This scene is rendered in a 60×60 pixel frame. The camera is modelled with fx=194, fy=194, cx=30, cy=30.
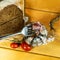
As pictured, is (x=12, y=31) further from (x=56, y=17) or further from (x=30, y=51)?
(x=56, y=17)

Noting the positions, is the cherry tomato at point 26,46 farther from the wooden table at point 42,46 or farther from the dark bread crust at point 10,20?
the dark bread crust at point 10,20

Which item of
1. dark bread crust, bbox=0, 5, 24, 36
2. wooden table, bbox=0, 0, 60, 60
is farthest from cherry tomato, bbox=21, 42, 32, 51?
dark bread crust, bbox=0, 5, 24, 36

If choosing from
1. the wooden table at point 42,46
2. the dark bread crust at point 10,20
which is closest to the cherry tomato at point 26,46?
the wooden table at point 42,46

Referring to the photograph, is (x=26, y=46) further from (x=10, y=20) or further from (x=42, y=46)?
(x=10, y=20)

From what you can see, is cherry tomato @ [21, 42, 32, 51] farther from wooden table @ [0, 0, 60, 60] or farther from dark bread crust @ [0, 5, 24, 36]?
dark bread crust @ [0, 5, 24, 36]

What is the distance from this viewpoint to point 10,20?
4.39ft

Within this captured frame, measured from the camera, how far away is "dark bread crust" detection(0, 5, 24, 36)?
133cm

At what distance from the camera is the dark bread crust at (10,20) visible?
4.37ft

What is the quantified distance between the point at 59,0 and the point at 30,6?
0.22 metres

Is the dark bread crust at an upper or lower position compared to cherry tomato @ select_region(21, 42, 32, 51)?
upper

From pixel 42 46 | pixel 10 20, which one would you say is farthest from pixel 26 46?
pixel 10 20

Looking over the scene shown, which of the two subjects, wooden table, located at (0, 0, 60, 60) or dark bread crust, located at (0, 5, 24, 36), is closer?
wooden table, located at (0, 0, 60, 60)

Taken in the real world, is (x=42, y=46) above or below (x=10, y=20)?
below

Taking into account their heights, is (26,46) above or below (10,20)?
below
